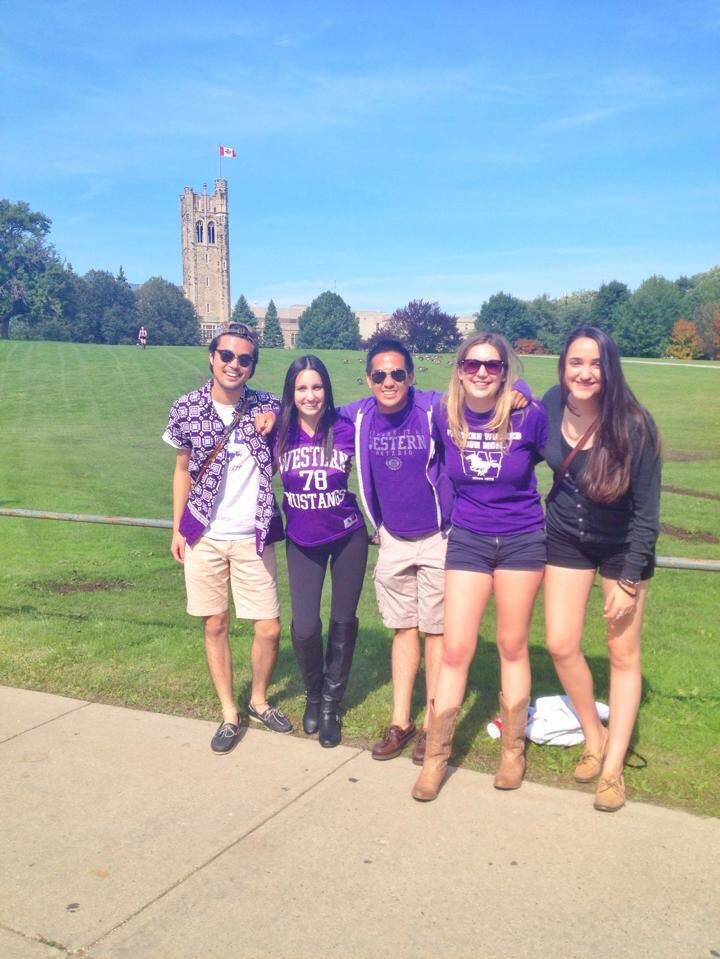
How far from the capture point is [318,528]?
13.6 ft

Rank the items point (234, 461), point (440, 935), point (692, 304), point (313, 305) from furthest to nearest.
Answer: point (313, 305) → point (692, 304) → point (234, 461) → point (440, 935)

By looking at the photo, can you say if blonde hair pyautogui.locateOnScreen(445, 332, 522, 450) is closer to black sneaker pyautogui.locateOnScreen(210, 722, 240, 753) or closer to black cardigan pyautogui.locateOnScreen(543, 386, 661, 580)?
black cardigan pyautogui.locateOnScreen(543, 386, 661, 580)

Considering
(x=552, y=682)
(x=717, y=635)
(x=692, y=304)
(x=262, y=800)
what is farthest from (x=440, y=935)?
(x=692, y=304)

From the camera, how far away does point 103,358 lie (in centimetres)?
5206

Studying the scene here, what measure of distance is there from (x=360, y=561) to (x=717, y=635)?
3803mm

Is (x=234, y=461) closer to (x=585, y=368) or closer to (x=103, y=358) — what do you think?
(x=585, y=368)

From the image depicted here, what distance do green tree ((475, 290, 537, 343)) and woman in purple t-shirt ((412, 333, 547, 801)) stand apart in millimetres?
89471

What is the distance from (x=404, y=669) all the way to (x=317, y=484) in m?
0.98

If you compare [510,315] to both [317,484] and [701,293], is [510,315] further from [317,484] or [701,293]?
[317,484]

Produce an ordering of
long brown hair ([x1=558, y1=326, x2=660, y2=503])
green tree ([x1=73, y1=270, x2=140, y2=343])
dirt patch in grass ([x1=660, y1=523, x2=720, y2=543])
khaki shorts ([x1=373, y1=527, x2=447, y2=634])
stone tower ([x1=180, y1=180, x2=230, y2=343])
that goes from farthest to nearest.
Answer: stone tower ([x1=180, y1=180, x2=230, y2=343]), green tree ([x1=73, y1=270, x2=140, y2=343]), dirt patch in grass ([x1=660, y1=523, x2=720, y2=543]), khaki shorts ([x1=373, y1=527, x2=447, y2=634]), long brown hair ([x1=558, y1=326, x2=660, y2=503])

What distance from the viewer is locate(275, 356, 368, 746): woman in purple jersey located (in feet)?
13.5

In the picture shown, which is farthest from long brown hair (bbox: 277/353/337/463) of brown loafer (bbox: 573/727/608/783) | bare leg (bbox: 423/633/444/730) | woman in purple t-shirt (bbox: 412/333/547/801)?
brown loafer (bbox: 573/727/608/783)

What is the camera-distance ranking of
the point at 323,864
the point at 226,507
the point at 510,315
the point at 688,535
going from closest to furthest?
1. the point at 323,864
2. the point at 226,507
3. the point at 688,535
4. the point at 510,315

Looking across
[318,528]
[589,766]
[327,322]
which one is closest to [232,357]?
[318,528]
